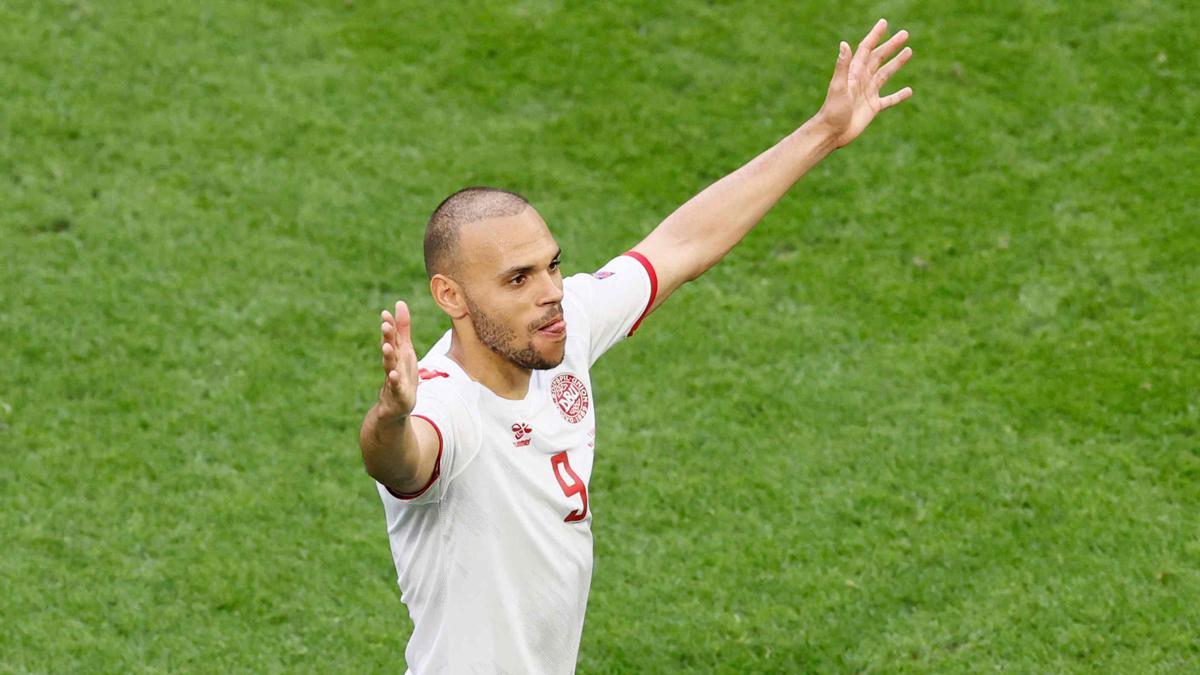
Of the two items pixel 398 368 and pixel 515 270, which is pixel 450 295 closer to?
pixel 515 270

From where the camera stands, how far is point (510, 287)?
16.3ft

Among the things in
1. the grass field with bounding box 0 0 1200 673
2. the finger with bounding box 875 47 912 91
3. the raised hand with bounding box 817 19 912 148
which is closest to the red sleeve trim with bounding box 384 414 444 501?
the raised hand with bounding box 817 19 912 148

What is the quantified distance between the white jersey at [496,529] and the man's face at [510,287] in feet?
0.67

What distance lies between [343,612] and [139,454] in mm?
1753

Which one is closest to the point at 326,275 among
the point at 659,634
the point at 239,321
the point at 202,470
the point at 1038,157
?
the point at 239,321

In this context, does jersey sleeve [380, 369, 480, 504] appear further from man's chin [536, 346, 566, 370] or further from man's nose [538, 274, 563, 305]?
man's nose [538, 274, 563, 305]

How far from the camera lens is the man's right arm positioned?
4.34m

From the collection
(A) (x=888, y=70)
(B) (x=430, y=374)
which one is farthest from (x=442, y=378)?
(A) (x=888, y=70)

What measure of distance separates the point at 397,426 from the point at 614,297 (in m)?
1.59

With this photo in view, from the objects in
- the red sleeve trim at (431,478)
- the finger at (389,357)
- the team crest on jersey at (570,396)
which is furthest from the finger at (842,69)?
the finger at (389,357)

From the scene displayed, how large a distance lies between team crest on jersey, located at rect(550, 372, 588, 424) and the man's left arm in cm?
70

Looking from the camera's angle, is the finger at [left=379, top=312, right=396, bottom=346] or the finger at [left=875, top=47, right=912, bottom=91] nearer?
the finger at [left=379, top=312, right=396, bottom=346]

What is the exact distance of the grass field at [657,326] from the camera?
7762 mm

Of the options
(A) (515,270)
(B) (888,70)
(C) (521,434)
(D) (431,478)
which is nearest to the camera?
(D) (431,478)
